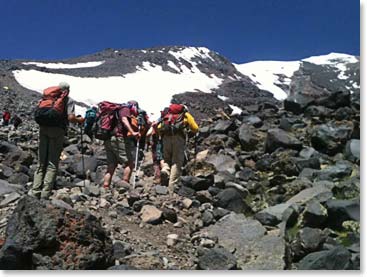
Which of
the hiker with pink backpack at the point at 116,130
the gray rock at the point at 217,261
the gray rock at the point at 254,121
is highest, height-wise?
the gray rock at the point at 254,121

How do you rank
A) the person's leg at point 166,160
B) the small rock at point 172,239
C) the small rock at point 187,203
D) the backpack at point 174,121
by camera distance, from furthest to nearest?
the person's leg at point 166,160, the backpack at point 174,121, the small rock at point 187,203, the small rock at point 172,239

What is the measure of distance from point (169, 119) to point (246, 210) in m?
1.54

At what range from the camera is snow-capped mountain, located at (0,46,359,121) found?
119 ft

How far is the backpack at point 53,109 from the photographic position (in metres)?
4.58

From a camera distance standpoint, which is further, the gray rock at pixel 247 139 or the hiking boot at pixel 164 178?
the gray rock at pixel 247 139

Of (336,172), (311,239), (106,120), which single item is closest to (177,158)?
(106,120)

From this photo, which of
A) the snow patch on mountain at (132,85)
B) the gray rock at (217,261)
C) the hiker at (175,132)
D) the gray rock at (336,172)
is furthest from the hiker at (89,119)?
the snow patch on mountain at (132,85)

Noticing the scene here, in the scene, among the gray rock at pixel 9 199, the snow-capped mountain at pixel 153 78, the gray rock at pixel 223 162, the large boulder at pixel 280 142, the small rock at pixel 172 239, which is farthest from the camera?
the snow-capped mountain at pixel 153 78

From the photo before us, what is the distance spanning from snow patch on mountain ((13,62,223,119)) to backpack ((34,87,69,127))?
82.3 ft

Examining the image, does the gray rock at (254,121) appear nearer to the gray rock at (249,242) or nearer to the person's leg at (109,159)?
the person's leg at (109,159)

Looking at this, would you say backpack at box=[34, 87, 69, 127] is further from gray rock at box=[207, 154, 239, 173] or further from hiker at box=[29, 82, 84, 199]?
gray rock at box=[207, 154, 239, 173]

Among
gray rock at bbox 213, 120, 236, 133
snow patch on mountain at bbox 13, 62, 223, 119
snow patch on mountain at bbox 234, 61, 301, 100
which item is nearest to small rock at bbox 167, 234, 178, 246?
gray rock at bbox 213, 120, 236, 133

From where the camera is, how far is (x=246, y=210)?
5258 millimetres

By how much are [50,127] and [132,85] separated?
126ft
